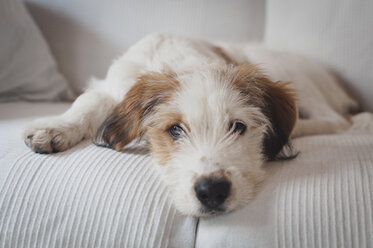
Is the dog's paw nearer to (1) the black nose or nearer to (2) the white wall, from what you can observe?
(1) the black nose

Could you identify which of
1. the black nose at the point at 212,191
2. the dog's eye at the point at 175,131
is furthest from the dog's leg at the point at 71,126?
the black nose at the point at 212,191

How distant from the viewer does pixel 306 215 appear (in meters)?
1.00

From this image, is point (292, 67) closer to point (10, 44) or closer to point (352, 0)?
point (352, 0)

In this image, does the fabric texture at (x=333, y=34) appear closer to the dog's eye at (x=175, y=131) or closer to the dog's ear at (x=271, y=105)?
the dog's ear at (x=271, y=105)

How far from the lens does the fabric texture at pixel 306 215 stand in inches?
38.0

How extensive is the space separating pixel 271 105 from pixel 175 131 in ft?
1.61

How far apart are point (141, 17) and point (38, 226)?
2016 millimetres

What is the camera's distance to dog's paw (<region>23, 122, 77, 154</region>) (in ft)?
4.34

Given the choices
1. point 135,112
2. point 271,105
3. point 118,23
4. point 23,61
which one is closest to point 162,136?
point 135,112

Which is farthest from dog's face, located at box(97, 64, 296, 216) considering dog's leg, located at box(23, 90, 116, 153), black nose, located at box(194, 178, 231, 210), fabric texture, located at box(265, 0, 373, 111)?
fabric texture, located at box(265, 0, 373, 111)

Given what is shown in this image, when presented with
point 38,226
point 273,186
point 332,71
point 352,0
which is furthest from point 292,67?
point 38,226

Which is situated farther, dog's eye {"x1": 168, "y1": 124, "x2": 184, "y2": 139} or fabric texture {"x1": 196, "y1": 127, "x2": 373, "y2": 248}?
dog's eye {"x1": 168, "y1": 124, "x2": 184, "y2": 139}

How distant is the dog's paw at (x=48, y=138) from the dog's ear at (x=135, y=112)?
0.13 metres

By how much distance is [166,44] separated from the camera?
1.93 meters
